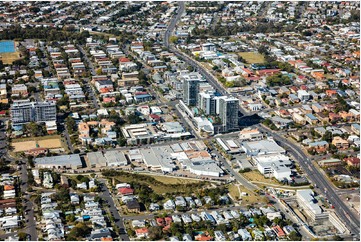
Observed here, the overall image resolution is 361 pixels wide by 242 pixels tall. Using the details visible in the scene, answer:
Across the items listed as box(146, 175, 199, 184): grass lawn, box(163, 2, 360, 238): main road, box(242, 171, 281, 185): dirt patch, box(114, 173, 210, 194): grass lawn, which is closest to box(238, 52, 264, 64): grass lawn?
box(163, 2, 360, 238): main road

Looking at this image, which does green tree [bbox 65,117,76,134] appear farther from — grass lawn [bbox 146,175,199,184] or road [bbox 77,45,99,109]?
grass lawn [bbox 146,175,199,184]

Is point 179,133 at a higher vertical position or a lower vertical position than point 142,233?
higher

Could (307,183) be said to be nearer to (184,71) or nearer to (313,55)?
(184,71)

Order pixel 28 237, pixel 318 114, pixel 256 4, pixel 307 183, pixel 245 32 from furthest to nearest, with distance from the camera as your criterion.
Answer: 1. pixel 256 4
2. pixel 245 32
3. pixel 318 114
4. pixel 307 183
5. pixel 28 237

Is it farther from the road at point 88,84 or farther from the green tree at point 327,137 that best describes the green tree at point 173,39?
the green tree at point 327,137

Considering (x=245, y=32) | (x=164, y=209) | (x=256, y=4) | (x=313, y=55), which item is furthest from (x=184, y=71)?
(x=256, y=4)

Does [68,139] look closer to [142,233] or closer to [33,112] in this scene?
[33,112]

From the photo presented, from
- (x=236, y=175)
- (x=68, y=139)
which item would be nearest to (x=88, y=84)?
(x=68, y=139)

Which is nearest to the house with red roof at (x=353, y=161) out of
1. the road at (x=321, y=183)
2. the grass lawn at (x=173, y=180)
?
the road at (x=321, y=183)
